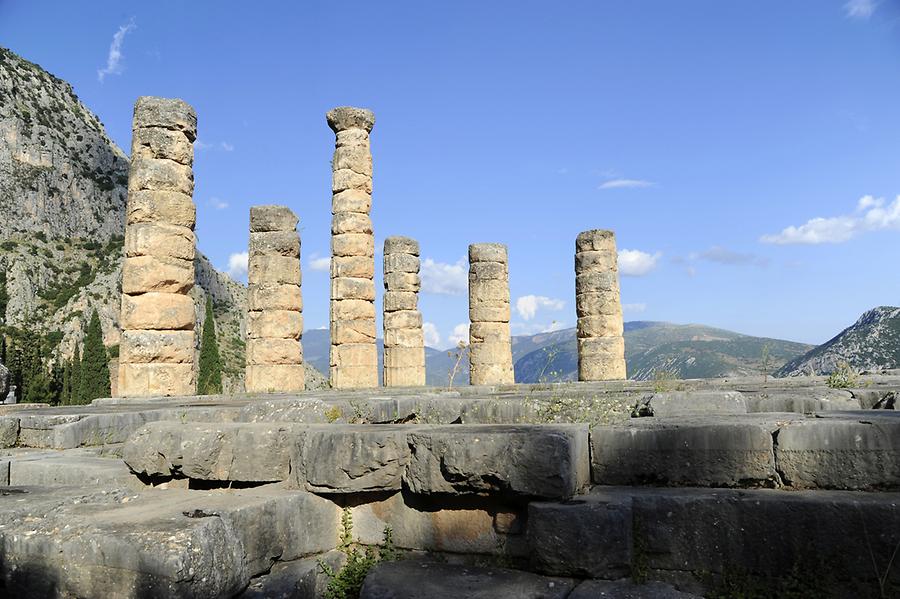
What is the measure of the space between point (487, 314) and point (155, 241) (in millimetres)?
9033

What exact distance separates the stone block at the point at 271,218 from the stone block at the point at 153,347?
337 cm

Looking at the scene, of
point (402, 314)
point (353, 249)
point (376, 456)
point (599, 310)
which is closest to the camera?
point (376, 456)

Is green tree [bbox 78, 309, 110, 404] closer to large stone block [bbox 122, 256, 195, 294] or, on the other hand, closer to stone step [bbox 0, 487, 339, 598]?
large stone block [bbox 122, 256, 195, 294]

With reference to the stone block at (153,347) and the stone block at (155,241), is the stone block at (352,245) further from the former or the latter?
the stone block at (153,347)

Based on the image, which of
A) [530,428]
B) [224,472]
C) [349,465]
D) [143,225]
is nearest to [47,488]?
[224,472]

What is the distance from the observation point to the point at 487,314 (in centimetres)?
1842

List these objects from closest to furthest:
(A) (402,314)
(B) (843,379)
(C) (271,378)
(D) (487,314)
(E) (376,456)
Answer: (E) (376,456) < (B) (843,379) < (C) (271,378) < (D) (487,314) < (A) (402,314)

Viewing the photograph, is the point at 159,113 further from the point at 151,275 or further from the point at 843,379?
the point at 843,379

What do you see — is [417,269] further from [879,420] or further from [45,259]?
[45,259]

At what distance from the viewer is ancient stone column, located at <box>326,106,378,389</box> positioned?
17094mm

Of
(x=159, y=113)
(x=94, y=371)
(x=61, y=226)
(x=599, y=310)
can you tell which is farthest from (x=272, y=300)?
(x=61, y=226)

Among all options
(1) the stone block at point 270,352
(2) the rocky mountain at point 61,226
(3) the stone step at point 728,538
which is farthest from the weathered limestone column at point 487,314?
(2) the rocky mountain at point 61,226

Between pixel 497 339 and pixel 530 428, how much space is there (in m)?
14.7

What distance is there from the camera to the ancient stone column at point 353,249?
1709 cm
